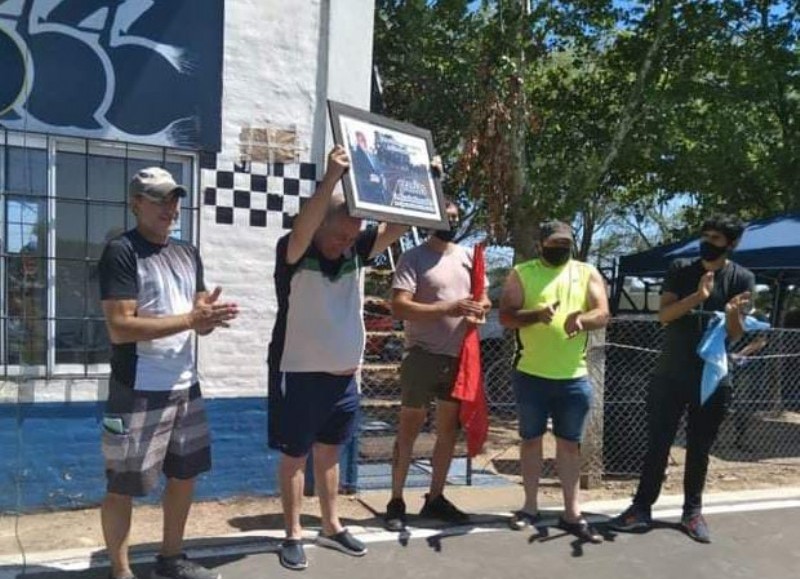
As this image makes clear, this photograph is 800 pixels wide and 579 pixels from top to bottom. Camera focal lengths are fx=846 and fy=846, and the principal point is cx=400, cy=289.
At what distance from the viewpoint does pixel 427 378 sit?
4852 mm

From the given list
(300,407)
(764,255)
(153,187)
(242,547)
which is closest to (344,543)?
(242,547)

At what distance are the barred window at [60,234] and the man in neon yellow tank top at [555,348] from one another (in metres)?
2.14

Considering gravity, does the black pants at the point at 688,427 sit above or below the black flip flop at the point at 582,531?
above

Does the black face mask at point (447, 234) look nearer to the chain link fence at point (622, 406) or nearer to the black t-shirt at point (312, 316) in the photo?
the black t-shirt at point (312, 316)

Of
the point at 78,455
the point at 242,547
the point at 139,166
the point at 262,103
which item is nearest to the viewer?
the point at 242,547

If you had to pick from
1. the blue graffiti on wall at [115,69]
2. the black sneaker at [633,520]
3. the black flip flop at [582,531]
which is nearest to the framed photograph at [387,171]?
the blue graffiti on wall at [115,69]

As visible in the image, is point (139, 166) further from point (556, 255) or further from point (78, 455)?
point (556, 255)

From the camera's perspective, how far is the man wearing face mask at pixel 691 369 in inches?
194

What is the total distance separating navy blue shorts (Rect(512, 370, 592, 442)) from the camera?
4797 mm

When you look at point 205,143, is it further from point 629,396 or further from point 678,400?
point 629,396

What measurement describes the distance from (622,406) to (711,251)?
79.8 inches

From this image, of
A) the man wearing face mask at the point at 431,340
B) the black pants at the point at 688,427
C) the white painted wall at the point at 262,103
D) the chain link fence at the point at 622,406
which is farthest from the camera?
the chain link fence at the point at 622,406

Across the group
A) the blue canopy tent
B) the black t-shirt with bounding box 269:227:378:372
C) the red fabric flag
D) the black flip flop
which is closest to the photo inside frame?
the black t-shirt with bounding box 269:227:378:372

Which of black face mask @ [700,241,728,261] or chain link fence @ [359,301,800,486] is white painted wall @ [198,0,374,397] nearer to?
chain link fence @ [359,301,800,486]
